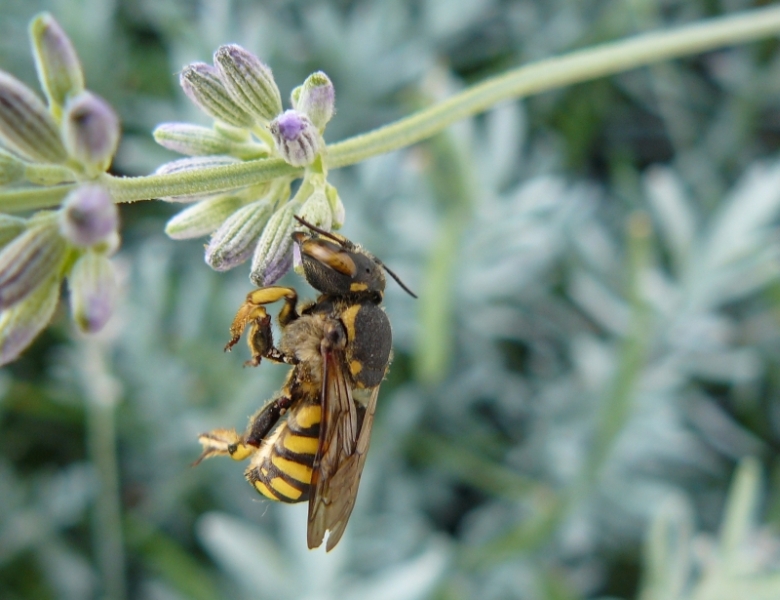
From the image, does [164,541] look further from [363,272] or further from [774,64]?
[774,64]

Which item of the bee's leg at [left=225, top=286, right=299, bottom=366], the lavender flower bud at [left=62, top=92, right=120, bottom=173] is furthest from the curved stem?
the lavender flower bud at [left=62, top=92, right=120, bottom=173]

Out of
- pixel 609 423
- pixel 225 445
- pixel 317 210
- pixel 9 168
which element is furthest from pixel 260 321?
pixel 609 423

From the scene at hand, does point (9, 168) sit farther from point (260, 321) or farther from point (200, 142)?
point (260, 321)

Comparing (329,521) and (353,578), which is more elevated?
(353,578)

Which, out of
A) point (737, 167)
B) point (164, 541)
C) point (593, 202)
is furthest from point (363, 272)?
point (737, 167)

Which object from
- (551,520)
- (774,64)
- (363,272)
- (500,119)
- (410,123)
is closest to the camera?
(410,123)

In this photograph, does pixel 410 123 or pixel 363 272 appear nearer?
pixel 410 123

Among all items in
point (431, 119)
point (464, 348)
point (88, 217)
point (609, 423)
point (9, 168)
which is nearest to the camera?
point (88, 217)

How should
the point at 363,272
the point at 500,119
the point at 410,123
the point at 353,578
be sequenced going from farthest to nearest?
the point at 500,119 → the point at 353,578 → the point at 363,272 → the point at 410,123
